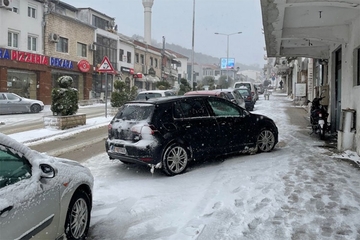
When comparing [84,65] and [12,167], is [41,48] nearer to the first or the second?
[84,65]

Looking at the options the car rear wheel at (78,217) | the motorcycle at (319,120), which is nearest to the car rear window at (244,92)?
the motorcycle at (319,120)

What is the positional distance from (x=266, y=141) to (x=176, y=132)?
2.92m

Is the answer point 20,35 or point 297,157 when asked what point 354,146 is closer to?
point 297,157

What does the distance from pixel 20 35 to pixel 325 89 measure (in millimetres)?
22760

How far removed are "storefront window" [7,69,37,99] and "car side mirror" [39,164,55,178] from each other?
25909 mm

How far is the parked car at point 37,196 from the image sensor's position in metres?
2.80

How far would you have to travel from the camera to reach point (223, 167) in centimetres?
739

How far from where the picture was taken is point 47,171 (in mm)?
3371

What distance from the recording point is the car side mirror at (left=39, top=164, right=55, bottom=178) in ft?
10.9

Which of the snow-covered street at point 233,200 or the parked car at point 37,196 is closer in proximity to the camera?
the parked car at point 37,196

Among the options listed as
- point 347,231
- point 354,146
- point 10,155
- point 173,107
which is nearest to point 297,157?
point 354,146

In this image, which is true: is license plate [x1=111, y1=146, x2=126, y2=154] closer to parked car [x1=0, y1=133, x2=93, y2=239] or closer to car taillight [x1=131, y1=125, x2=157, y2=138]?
car taillight [x1=131, y1=125, x2=157, y2=138]

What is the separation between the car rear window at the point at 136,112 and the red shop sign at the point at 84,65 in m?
28.0

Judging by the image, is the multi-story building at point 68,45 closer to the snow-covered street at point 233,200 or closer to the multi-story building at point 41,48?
the multi-story building at point 41,48
